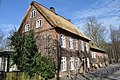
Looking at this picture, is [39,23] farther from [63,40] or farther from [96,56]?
[96,56]

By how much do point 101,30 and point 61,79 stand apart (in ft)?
131

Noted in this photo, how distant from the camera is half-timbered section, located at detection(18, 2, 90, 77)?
77.3ft

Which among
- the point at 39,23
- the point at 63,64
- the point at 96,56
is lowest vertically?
the point at 63,64

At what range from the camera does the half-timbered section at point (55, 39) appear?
77.3 feet

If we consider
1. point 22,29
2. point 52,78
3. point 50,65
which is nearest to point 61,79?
point 52,78

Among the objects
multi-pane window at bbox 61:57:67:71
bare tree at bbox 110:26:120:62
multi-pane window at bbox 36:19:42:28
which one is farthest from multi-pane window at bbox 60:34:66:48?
bare tree at bbox 110:26:120:62

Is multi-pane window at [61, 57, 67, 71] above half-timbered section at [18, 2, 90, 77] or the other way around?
the other way around

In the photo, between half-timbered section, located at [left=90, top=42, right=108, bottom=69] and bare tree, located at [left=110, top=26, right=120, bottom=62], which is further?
bare tree, located at [left=110, top=26, right=120, bottom=62]

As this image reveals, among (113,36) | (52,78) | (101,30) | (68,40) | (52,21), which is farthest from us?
(113,36)

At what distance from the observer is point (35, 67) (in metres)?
20.3

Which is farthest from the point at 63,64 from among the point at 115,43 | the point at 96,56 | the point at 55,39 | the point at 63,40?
the point at 115,43

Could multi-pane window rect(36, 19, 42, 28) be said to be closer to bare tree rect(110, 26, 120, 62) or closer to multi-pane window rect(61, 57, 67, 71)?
multi-pane window rect(61, 57, 67, 71)

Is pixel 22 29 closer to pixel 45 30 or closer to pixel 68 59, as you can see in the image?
pixel 45 30

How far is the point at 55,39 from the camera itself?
77.2 ft
